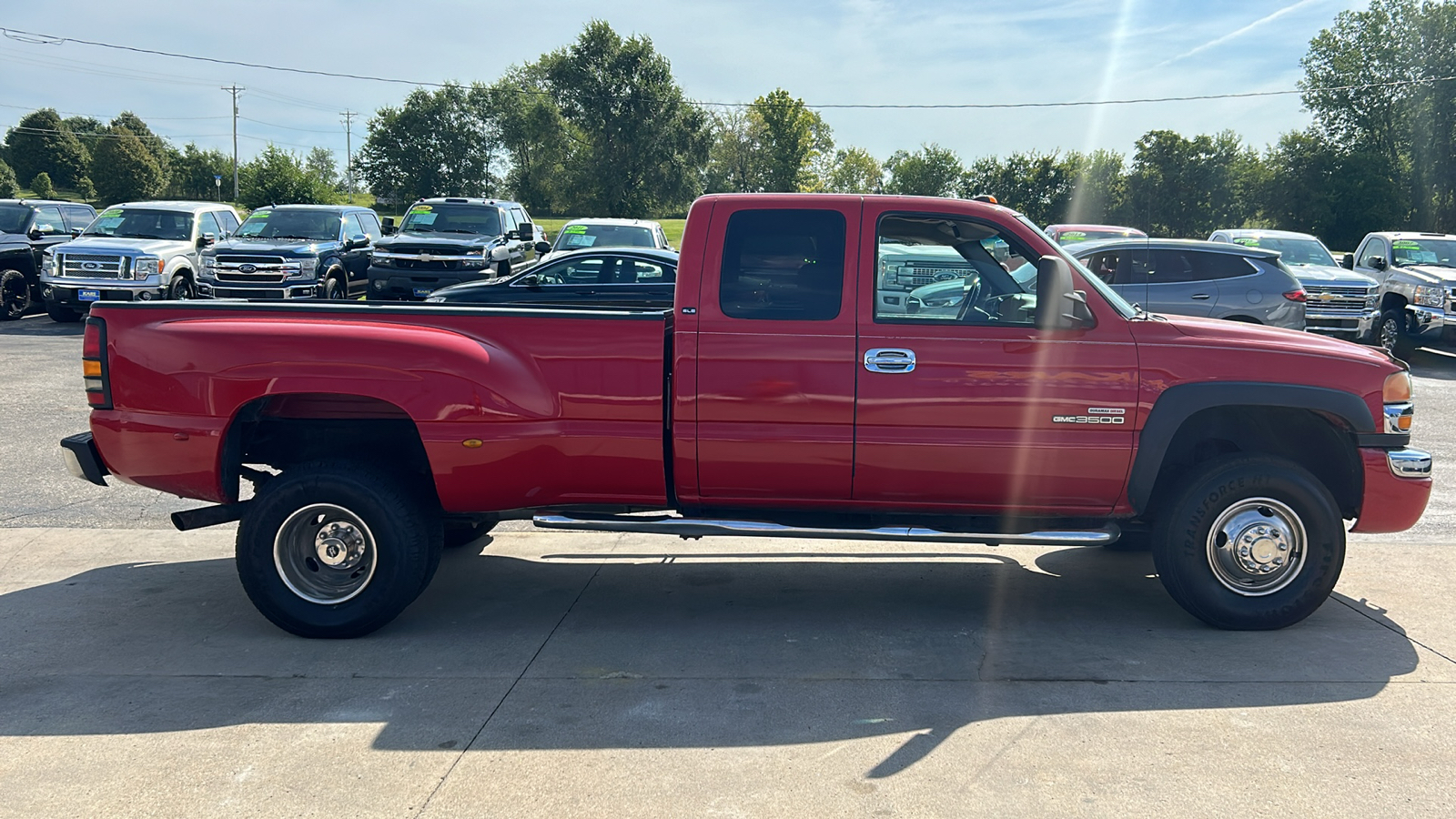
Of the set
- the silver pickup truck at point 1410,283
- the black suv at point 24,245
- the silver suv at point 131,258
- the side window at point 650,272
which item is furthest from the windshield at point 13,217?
the silver pickup truck at point 1410,283

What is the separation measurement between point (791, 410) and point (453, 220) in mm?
14117

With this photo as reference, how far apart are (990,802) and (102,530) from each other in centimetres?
595

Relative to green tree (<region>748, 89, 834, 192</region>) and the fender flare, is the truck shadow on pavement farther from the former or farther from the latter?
green tree (<region>748, 89, 834, 192</region>)

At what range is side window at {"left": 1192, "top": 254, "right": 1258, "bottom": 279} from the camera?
12750 millimetres

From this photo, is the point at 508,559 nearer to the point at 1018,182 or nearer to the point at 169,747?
the point at 169,747

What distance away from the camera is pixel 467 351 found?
4.96m

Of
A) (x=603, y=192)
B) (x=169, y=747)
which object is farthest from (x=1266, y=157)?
(x=169, y=747)

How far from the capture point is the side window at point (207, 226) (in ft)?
59.9

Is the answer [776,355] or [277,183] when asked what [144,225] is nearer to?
[776,355]

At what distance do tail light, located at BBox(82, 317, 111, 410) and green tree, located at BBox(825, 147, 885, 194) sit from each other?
70.9 metres

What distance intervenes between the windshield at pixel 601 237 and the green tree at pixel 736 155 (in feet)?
189

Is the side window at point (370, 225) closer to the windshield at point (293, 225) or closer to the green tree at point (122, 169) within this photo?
the windshield at point (293, 225)

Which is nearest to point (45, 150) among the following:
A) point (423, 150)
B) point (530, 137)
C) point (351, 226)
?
point (423, 150)

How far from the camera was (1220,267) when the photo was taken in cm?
1279
